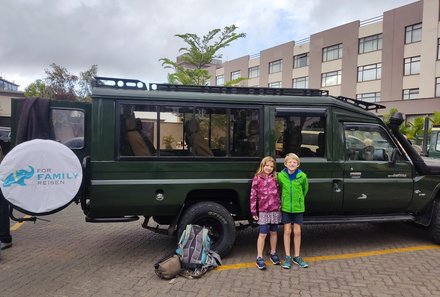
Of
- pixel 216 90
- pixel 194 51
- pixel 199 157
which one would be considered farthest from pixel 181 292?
pixel 194 51

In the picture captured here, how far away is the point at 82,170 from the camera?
4883mm

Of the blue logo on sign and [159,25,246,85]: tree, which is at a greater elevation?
[159,25,246,85]: tree

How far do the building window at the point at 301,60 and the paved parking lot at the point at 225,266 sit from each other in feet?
141

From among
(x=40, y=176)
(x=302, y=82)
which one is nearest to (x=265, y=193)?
(x=40, y=176)

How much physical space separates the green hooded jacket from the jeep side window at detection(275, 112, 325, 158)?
441mm

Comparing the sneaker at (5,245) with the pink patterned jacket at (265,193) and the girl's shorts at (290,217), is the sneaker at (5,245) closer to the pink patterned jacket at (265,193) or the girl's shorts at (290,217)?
the pink patterned jacket at (265,193)

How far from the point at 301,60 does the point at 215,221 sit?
45.7 metres

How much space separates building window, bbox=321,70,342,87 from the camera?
43094mm

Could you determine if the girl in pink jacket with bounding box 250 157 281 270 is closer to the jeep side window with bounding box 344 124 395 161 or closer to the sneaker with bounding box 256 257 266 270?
the sneaker with bounding box 256 257 266 270

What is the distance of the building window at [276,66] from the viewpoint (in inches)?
2044

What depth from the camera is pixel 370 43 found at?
3972cm

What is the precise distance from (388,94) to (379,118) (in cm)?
3440

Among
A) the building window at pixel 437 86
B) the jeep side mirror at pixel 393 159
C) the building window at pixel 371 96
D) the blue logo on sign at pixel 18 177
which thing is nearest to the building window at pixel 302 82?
the building window at pixel 371 96

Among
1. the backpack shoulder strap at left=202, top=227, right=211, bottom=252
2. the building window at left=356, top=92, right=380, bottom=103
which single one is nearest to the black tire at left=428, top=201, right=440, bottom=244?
the backpack shoulder strap at left=202, top=227, right=211, bottom=252
